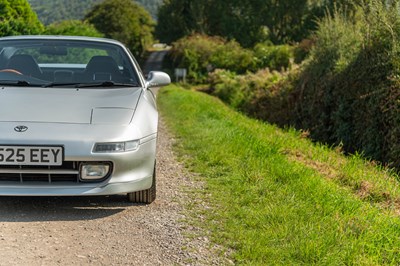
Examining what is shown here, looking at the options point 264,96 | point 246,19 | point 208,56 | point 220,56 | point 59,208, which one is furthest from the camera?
point 246,19

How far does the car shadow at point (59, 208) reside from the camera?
4.36 meters

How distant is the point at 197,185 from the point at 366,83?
5155 millimetres

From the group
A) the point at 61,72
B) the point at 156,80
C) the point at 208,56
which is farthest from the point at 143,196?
the point at 208,56

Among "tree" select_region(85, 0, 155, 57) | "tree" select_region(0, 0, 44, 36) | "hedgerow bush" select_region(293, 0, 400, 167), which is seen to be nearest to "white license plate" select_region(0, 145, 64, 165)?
"hedgerow bush" select_region(293, 0, 400, 167)

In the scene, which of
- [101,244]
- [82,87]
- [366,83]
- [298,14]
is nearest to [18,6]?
[366,83]

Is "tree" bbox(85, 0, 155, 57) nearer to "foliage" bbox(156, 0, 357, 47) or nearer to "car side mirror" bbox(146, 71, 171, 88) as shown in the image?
"foliage" bbox(156, 0, 357, 47)

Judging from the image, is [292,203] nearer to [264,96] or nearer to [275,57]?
[264,96]

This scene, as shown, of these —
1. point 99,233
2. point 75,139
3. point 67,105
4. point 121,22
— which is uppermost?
point 67,105

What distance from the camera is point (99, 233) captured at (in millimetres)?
4062

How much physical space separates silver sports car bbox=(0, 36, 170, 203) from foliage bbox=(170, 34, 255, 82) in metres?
33.1

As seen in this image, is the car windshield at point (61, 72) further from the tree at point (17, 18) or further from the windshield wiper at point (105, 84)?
the tree at point (17, 18)

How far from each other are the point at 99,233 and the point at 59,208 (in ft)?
2.36

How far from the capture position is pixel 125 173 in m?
4.37

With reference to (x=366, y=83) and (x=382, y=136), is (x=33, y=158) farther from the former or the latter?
(x=366, y=83)
